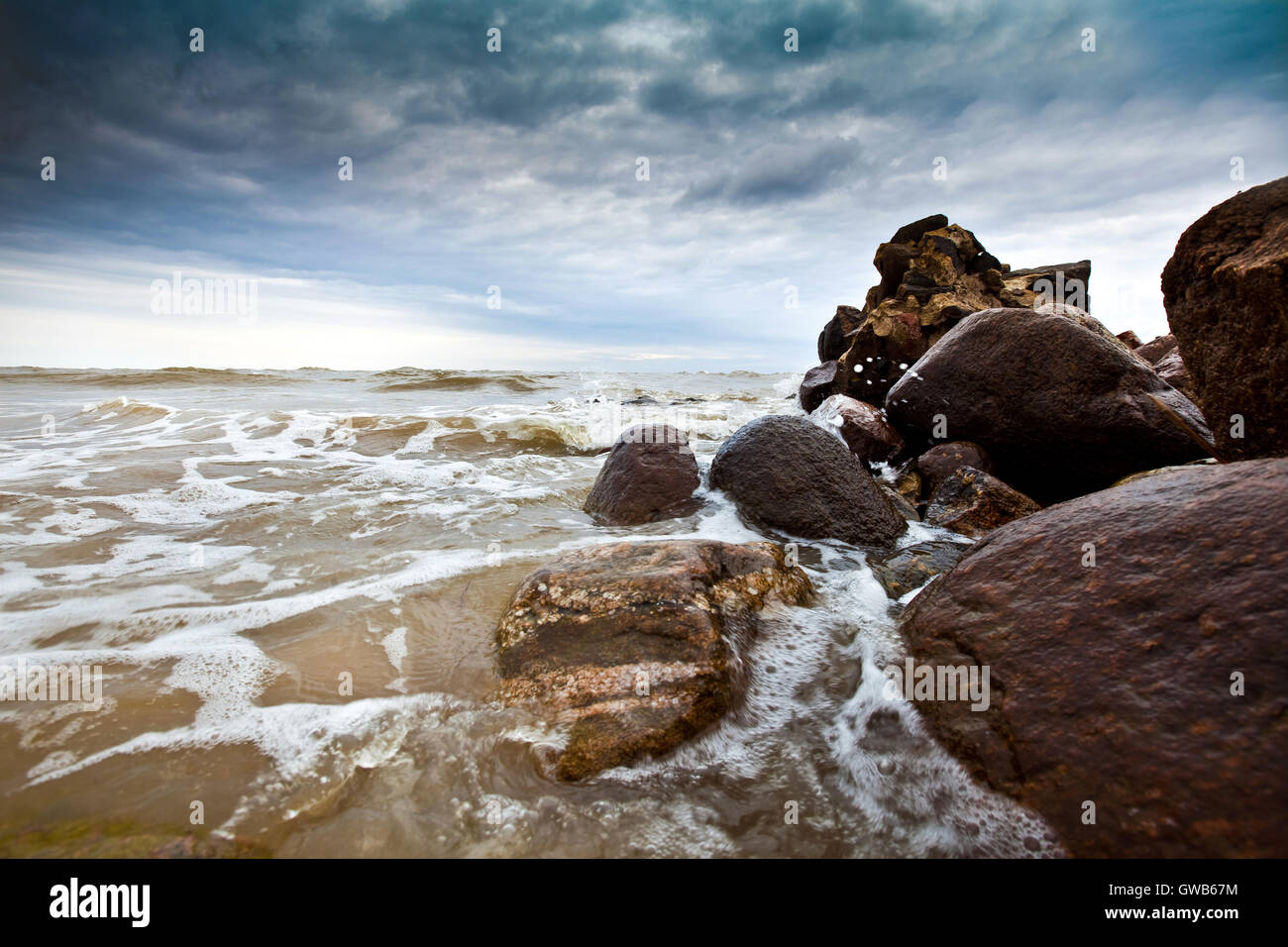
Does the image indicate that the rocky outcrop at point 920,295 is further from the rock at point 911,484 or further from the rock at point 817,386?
the rock at point 911,484

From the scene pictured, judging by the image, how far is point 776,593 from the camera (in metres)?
3.07

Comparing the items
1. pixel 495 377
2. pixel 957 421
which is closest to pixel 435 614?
pixel 957 421

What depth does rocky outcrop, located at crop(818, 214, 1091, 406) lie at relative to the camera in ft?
29.3

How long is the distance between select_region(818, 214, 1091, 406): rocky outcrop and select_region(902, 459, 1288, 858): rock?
276 inches

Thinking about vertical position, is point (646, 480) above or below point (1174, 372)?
below

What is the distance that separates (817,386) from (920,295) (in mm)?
2205

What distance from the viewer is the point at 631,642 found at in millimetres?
2402

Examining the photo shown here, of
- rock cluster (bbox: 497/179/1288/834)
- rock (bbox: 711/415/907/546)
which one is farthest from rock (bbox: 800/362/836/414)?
rock (bbox: 711/415/907/546)

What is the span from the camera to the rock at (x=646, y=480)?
4.80 meters

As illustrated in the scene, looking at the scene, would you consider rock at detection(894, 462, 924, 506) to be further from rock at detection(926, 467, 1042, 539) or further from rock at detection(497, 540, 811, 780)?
rock at detection(497, 540, 811, 780)

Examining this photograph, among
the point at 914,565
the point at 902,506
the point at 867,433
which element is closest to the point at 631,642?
the point at 914,565

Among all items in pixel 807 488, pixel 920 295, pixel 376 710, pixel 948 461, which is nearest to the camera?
pixel 376 710

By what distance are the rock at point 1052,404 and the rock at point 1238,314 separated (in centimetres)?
148

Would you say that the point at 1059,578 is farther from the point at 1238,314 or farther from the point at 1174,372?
the point at 1174,372
